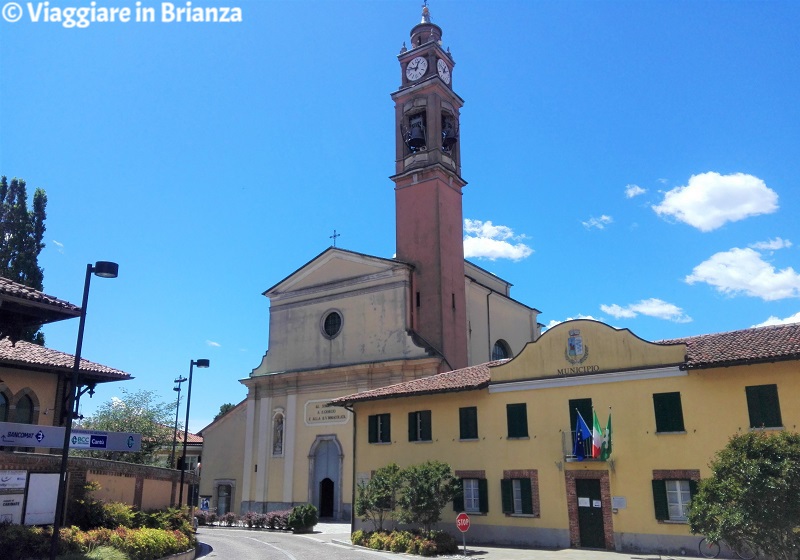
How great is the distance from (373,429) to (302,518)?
6022 millimetres

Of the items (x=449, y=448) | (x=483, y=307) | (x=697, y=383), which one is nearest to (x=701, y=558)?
(x=697, y=383)

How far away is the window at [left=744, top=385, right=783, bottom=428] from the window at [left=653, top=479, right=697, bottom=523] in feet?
8.78

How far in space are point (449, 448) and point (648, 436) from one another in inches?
303

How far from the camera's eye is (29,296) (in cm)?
1232

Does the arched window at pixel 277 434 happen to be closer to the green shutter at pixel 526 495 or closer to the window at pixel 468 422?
the window at pixel 468 422

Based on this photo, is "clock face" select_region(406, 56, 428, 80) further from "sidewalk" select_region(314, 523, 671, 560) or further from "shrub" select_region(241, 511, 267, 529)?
"sidewalk" select_region(314, 523, 671, 560)

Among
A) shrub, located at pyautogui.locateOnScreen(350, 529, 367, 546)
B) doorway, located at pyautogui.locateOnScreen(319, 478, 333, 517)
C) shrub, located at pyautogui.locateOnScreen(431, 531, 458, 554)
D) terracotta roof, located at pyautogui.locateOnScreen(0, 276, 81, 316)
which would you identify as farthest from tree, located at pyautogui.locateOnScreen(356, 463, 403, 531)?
terracotta roof, located at pyautogui.locateOnScreen(0, 276, 81, 316)

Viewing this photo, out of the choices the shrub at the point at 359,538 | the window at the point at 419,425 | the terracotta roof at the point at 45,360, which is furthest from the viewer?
the window at the point at 419,425

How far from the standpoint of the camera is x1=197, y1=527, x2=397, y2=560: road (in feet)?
66.7

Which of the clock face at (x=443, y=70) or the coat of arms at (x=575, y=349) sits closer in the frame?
the coat of arms at (x=575, y=349)

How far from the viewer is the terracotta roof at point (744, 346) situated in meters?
18.5

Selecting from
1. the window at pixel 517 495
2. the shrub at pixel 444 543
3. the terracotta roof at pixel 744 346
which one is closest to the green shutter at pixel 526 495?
the window at pixel 517 495

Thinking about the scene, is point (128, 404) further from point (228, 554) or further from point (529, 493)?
point (529, 493)

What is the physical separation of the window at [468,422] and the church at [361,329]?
33.1ft
